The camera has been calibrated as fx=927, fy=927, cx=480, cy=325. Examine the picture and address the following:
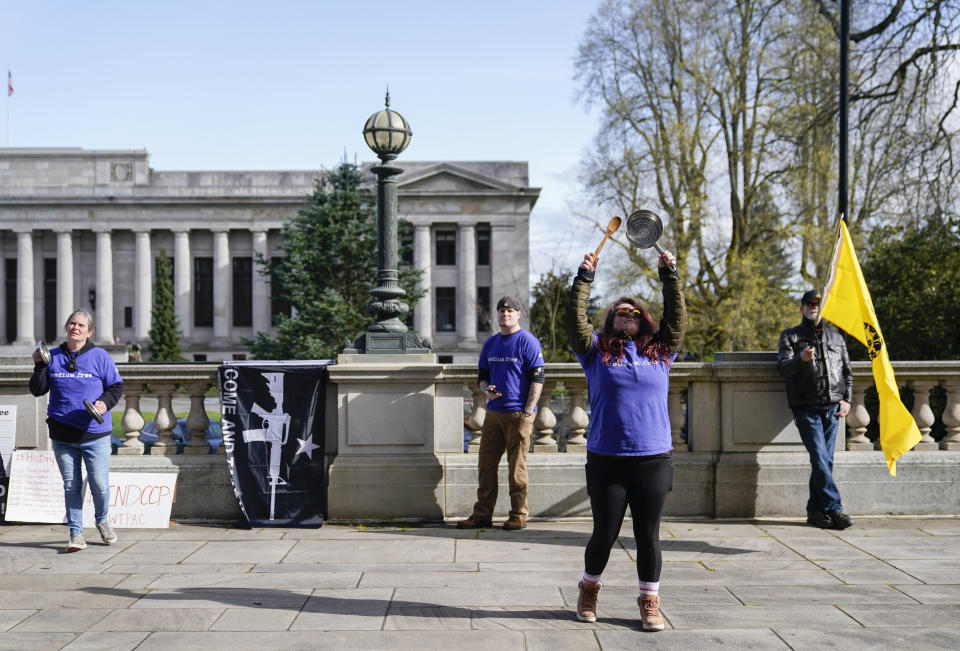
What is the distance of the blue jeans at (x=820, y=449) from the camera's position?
8.21m

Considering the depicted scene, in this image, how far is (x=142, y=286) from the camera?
60.8 meters

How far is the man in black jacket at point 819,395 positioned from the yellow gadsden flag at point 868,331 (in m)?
0.29

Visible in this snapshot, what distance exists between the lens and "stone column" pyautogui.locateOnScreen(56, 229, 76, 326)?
61000mm

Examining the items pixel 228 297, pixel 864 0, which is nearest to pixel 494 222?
pixel 228 297

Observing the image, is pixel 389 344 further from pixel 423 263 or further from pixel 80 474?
pixel 423 263

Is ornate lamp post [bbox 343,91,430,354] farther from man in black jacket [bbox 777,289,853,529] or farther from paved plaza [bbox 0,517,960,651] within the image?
man in black jacket [bbox 777,289,853,529]

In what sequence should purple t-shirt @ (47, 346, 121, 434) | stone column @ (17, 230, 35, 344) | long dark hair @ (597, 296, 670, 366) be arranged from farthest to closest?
stone column @ (17, 230, 35, 344)
purple t-shirt @ (47, 346, 121, 434)
long dark hair @ (597, 296, 670, 366)

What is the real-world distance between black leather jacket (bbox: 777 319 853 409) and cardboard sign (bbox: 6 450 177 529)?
5725 millimetres

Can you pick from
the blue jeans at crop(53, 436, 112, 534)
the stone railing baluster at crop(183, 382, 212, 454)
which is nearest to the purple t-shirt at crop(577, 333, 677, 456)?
the blue jeans at crop(53, 436, 112, 534)

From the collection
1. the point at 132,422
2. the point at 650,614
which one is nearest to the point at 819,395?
the point at 650,614

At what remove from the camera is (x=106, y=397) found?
7.55 metres

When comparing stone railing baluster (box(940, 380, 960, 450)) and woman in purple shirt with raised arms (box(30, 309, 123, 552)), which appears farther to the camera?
stone railing baluster (box(940, 380, 960, 450))

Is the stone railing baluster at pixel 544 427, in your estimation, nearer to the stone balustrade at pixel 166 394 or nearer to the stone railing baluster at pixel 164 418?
the stone balustrade at pixel 166 394

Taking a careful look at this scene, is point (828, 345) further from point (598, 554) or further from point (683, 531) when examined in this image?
point (598, 554)
